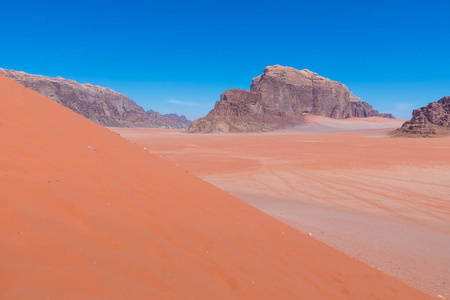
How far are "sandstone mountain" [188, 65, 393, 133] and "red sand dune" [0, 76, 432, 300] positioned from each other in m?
74.3

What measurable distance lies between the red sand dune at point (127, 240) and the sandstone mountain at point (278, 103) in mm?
74323

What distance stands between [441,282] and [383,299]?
5.60 feet

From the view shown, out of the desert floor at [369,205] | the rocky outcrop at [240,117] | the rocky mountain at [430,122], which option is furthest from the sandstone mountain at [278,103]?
the desert floor at [369,205]

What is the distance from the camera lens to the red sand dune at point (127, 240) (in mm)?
2125

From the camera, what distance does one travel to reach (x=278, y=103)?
118m

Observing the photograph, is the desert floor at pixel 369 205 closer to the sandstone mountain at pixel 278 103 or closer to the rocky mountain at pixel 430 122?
the rocky mountain at pixel 430 122

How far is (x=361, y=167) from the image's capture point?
52.9ft

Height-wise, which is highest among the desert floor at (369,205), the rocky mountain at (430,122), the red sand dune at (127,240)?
the rocky mountain at (430,122)

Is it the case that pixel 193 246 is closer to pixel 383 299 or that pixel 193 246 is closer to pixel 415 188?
pixel 383 299

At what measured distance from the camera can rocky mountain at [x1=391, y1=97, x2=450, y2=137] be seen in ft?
168

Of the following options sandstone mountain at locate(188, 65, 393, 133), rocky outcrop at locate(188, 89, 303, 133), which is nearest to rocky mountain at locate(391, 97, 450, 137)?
rocky outcrop at locate(188, 89, 303, 133)

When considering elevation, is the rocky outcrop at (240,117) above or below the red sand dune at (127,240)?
above

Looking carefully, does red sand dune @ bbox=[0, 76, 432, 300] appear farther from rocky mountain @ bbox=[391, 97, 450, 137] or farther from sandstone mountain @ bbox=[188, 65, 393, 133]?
sandstone mountain @ bbox=[188, 65, 393, 133]

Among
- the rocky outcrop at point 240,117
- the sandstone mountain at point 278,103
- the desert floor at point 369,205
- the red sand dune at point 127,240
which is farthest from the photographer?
the sandstone mountain at point 278,103
